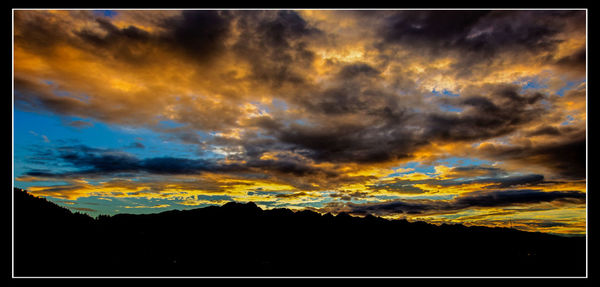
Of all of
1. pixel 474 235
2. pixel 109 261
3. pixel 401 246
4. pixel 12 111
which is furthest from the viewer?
pixel 474 235

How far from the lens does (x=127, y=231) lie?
8256 centimetres

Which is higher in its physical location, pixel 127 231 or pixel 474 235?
pixel 127 231

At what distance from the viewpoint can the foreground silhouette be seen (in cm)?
4823

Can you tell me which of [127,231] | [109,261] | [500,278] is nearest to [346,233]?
[127,231]

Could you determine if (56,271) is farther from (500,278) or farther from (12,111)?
(500,278)

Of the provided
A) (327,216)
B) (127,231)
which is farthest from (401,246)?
(127,231)

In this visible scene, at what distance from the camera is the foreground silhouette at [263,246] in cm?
4823

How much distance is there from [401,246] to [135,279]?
138 m

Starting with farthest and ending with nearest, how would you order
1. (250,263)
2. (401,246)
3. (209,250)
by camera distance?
(401,246) < (209,250) < (250,263)

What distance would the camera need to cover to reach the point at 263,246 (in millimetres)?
125500
